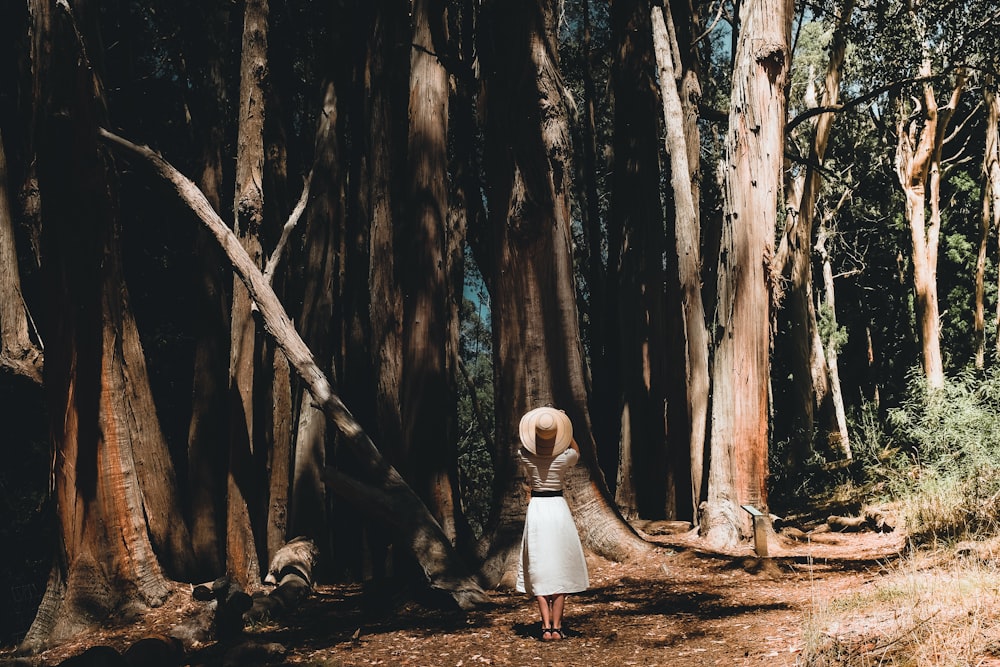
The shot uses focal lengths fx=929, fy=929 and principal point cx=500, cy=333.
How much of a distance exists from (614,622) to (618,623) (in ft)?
0.13

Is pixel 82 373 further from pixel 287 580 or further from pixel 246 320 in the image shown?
pixel 287 580

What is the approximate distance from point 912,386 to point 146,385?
43.9ft

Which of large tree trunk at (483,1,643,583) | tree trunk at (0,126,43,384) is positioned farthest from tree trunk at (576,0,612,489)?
tree trunk at (0,126,43,384)

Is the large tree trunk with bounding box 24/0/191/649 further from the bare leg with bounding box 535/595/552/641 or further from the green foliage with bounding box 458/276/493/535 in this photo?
the green foliage with bounding box 458/276/493/535

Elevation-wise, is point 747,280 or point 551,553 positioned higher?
point 747,280

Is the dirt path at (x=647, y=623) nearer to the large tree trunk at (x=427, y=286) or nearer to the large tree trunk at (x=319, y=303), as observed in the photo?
the large tree trunk at (x=427, y=286)

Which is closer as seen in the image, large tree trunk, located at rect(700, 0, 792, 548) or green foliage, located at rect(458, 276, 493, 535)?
large tree trunk, located at rect(700, 0, 792, 548)

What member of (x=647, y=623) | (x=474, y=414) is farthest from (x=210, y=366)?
(x=474, y=414)

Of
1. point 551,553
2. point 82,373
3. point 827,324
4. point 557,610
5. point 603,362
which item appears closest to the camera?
point 551,553

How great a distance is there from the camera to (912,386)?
16.7 m

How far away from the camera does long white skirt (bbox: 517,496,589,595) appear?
6.14 meters

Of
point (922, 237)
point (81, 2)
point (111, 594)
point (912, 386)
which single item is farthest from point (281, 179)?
point (922, 237)

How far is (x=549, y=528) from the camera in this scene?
6.20 m

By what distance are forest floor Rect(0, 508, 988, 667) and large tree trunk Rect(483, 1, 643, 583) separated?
709mm
